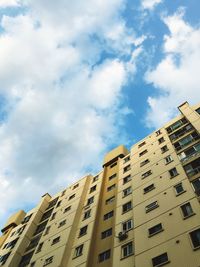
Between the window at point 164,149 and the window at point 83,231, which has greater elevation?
the window at point 164,149

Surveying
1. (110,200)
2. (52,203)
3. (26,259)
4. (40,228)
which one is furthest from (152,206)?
(52,203)

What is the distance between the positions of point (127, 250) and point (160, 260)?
4463mm

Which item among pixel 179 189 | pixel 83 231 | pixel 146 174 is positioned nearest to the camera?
pixel 179 189

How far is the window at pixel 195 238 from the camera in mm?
18848

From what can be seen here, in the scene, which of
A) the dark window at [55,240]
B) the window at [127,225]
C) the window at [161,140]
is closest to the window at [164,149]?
the window at [161,140]

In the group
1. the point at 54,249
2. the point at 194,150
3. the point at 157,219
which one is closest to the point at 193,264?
the point at 157,219

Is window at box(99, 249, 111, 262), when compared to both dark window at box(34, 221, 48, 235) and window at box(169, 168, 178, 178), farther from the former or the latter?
dark window at box(34, 221, 48, 235)

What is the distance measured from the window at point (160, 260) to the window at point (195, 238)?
2204 mm

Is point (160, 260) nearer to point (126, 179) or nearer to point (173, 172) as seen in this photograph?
point (173, 172)

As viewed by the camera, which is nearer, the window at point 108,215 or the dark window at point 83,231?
the dark window at point 83,231

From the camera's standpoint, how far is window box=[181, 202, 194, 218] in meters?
21.7

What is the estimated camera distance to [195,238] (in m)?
19.5

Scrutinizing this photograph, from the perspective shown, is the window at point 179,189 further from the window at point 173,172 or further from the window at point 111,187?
the window at point 111,187

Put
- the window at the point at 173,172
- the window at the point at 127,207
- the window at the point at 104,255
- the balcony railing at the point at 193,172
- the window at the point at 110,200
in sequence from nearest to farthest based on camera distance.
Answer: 1. the window at the point at 104,255
2. the balcony railing at the point at 193,172
3. the window at the point at 173,172
4. the window at the point at 127,207
5. the window at the point at 110,200
